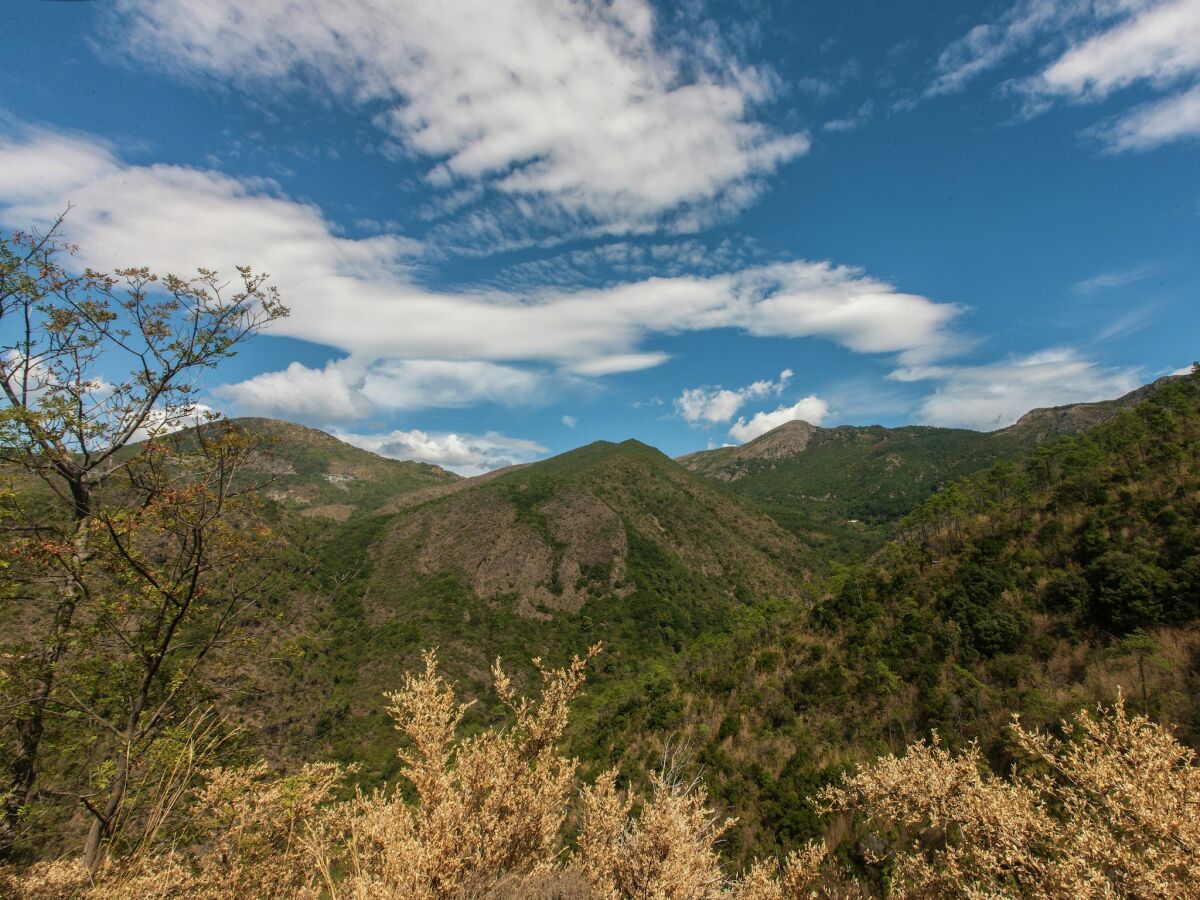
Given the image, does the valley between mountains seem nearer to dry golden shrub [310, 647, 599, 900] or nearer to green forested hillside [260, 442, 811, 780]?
green forested hillside [260, 442, 811, 780]

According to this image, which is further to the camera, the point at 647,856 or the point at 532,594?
the point at 532,594

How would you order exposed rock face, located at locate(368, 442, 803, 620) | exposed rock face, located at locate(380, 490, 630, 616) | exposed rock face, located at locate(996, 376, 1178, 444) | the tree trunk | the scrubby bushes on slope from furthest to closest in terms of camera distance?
exposed rock face, located at locate(996, 376, 1178, 444) → exposed rock face, located at locate(368, 442, 803, 620) → exposed rock face, located at locate(380, 490, 630, 616) → the tree trunk → the scrubby bushes on slope

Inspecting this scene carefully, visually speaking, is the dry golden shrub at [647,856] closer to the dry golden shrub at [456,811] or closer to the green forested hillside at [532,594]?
the dry golden shrub at [456,811]

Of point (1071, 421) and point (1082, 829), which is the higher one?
point (1071, 421)

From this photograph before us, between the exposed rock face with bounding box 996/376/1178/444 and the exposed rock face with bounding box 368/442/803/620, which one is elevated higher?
the exposed rock face with bounding box 996/376/1178/444

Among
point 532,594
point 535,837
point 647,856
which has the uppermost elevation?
point 535,837

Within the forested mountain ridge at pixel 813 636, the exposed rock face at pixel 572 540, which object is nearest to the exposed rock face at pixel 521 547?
the exposed rock face at pixel 572 540

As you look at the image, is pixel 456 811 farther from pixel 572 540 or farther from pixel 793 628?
pixel 572 540

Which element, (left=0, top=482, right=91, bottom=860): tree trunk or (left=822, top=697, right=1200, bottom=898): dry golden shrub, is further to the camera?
(left=0, top=482, right=91, bottom=860): tree trunk

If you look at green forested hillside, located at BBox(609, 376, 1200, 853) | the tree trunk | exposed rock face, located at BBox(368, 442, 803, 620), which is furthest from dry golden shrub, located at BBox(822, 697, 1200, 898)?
exposed rock face, located at BBox(368, 442, 803, 620)

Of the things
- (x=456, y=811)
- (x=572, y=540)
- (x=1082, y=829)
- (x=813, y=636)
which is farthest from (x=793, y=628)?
(x=572, y=540)

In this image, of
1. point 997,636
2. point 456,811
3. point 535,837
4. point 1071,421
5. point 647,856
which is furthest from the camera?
point 1071,421

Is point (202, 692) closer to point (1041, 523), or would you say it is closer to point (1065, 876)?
point (1065, 876)

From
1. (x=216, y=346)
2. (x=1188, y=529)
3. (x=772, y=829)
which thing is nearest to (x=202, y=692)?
(x=216, y=346)
